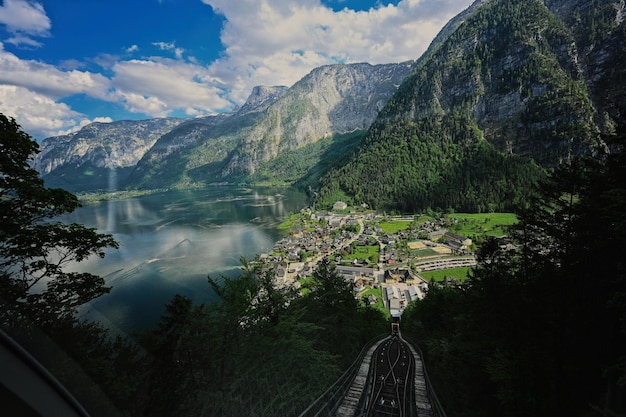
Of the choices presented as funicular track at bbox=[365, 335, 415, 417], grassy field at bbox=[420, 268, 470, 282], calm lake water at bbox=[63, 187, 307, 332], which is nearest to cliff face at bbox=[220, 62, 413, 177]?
calm lake water at bbox=[63, 187, 307, 332]

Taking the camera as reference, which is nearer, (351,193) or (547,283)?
(547,283)

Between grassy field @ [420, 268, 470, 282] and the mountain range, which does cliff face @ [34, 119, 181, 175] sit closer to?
the mountain range

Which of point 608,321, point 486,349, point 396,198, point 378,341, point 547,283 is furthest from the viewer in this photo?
point 396,198

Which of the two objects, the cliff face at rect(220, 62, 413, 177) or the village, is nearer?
the village

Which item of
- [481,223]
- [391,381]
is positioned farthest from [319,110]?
[391,381]

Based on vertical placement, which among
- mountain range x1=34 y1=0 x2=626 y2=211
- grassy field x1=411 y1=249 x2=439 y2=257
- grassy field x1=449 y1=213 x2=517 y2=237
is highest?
mountain range x1=34 y1=0 x2=626 y2=211

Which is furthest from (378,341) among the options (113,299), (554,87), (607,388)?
(554,87)

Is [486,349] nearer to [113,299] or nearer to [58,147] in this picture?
[113,299]
